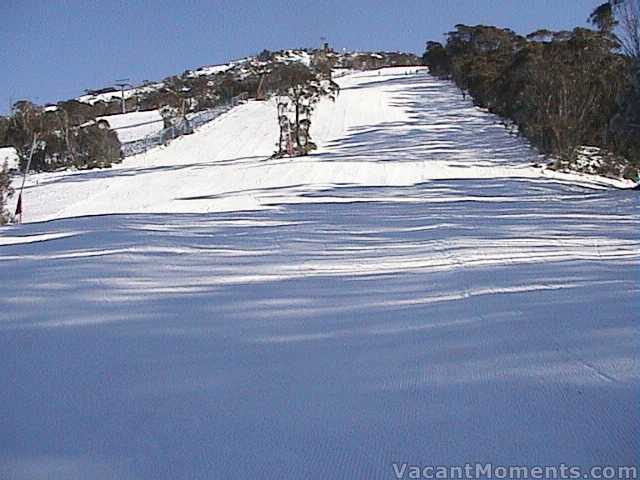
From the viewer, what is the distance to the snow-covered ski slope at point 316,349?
3.41 m

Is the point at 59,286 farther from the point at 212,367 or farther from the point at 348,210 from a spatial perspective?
the point at 348,210

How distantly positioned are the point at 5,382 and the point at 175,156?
33.4 meters

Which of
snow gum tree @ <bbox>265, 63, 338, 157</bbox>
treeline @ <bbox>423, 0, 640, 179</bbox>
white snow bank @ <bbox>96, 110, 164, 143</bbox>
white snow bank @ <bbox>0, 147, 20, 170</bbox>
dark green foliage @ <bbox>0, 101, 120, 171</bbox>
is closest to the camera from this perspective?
treeline @ <bbox>423, 0, 640, 179</bbox>

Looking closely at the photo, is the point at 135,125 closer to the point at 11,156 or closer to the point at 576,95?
the point at 11,156

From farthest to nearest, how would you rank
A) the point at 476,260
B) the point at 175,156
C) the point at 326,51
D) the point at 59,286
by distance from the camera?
the point at 326,51
the point at 175,156
the point at 476,260
the point at 59,286

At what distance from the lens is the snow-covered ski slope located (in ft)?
11.2

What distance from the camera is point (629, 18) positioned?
16.4 meters

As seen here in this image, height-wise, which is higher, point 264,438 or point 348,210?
point 264,438

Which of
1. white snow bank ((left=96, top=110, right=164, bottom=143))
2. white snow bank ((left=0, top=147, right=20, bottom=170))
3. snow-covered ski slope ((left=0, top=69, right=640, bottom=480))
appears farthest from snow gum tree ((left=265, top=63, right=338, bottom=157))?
snow-covered ski slope ((left=0, top=69, right=640, bottom=480))

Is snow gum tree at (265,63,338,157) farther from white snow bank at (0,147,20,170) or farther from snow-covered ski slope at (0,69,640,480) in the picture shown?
snow-covered ski slope at (0,69,640,480)

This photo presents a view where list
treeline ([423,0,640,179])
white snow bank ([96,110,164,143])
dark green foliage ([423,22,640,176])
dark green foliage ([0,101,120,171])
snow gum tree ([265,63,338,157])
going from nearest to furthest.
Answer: treeline ([423,0,640,179]) < dark green foliage ([423,22,640,176]) < snow gum tree ([265,63,338,157]) < dark green foliage ([0,101,120,171]) < white snow bank ([96,110,164,143])

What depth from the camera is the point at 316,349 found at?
190 inches

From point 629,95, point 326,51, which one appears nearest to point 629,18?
point 629,95

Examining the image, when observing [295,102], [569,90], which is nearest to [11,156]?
[295,102]
